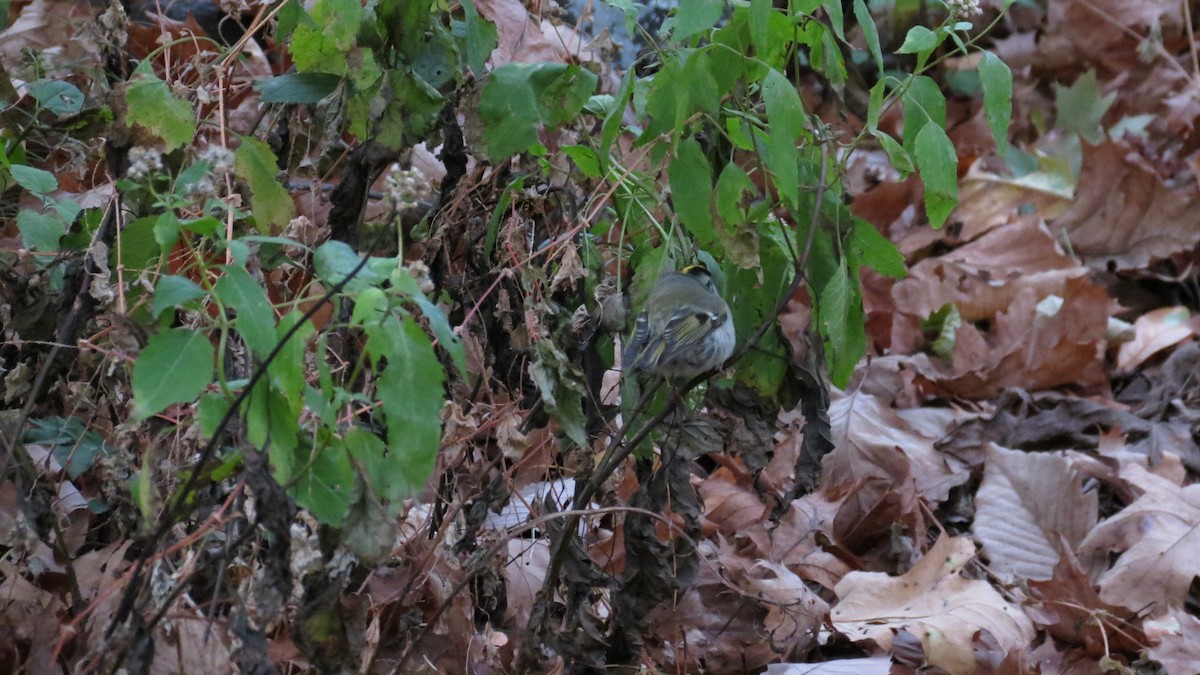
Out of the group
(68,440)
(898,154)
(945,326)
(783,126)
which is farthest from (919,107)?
(945,326)

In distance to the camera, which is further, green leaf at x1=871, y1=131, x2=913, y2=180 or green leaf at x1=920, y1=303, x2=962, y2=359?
green leaf at x1=920, y1=303, x2=962, y2=359

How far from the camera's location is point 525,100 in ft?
7.72

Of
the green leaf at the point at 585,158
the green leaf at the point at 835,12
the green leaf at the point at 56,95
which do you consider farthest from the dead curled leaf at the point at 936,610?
the green leaf at the point at 56,95

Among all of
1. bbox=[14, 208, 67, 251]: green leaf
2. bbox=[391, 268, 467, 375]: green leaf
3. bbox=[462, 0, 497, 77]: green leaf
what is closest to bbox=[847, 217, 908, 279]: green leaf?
bbox=[462, 0, 497, 77]: green leaf

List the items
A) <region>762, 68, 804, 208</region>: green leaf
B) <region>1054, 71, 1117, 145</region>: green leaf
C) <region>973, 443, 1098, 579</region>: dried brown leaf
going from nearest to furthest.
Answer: <region>762, 68, 804, 208</region>: green leaf
<region>973, 443, 1098, 579</region>: dried brown leaf
<region>1054, 71, 1117, 145</region>: green leaf

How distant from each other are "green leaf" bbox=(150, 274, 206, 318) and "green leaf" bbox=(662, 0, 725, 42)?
2.88 ft

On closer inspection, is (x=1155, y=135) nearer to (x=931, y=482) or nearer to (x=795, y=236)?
(x=931, y=482)

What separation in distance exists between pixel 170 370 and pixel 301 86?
37.9 inches

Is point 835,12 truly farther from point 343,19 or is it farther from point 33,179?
point 33,179

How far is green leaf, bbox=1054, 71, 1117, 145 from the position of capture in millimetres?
6391

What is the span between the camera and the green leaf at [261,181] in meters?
2.36

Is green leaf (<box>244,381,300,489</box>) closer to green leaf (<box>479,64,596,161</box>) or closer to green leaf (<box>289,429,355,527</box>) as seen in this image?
green leaf (<box>289,429,355,527</box>)

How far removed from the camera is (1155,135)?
6.45m

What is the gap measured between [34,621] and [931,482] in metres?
2.81
